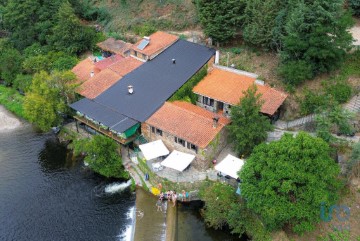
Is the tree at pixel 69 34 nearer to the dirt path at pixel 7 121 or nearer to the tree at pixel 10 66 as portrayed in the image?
the tree at pixel 10 66

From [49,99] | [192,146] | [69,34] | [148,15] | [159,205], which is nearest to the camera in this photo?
[159,205]

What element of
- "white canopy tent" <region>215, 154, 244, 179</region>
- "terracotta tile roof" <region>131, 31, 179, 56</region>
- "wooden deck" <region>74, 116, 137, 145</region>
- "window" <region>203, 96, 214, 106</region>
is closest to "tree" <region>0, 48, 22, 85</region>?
"wooden deck" <region>74, 116, 137, 145</region>

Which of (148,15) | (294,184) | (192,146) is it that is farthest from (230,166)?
(148,15)

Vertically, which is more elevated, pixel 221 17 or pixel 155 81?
pixel 221 17


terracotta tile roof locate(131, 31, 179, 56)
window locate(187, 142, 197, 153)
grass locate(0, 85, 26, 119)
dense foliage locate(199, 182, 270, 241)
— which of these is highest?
terracotta tile roof locate(131, 31, 179, 56)

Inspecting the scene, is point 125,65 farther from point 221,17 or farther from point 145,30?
point 221,17

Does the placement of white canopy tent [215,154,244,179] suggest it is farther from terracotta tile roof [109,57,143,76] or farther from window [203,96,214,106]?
terracotta tile roof [109,57,143,76]

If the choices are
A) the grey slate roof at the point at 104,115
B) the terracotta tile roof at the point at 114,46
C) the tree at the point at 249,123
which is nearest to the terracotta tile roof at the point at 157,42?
the terracotta tile roof at the point at 114,46

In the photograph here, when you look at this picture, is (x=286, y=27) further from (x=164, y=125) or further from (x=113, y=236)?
(x=113, y=236)
